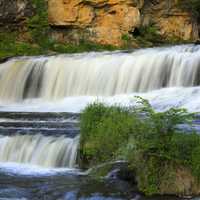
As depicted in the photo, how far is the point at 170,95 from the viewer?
21688 millimetres

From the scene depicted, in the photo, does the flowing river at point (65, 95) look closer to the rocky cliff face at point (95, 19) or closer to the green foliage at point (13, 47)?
the green foliage at point (13, 47)

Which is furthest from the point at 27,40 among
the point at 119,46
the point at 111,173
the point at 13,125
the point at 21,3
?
the point at 111,173

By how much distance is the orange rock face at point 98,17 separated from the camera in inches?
1208

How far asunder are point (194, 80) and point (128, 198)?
11742 millimetres

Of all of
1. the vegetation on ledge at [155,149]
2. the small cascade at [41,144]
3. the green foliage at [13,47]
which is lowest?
the green foliage at [13,47]

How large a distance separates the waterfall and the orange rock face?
15693 mm

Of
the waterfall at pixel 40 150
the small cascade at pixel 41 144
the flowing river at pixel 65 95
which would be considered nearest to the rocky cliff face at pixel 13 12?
the flowing river at pixel 65 95

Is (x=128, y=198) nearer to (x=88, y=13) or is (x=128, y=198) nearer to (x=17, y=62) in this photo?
(x=17, y=62)

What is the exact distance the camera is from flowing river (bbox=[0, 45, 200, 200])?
14.0m

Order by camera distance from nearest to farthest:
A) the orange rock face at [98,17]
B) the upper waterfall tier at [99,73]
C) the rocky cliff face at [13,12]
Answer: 1. the upper waterfall tier at [99,73]
2. the orange rock face at [98,17]
3. the rocky cliff face at [13,12]

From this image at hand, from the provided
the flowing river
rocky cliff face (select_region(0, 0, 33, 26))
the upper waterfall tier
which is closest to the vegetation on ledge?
the flowing river

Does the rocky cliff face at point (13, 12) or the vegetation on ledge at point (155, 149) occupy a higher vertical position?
the vegetation on ledge at point (155, 149)

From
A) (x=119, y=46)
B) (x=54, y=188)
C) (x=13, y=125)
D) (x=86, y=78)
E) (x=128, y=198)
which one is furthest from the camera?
(x=119, y=46)

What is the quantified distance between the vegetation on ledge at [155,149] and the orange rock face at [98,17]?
58.3 feet
